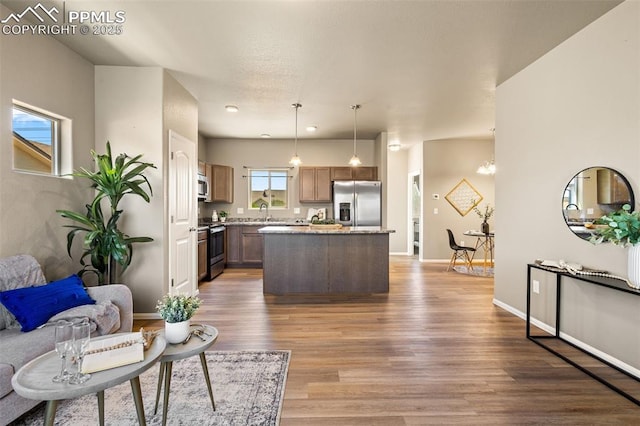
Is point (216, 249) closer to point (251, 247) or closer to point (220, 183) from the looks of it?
point (251, 247)

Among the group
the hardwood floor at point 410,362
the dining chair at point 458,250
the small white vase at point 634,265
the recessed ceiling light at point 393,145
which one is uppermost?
the recessed ceiling light at point 393,145

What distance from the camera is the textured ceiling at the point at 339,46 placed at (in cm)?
246

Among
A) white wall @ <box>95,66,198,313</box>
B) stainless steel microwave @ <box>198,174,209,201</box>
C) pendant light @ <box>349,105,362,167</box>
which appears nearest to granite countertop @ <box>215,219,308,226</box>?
stainless steel microwave @ <box>198,174,209,201</box>

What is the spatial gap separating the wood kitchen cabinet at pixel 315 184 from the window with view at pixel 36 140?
173 inches

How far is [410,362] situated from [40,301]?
2.69 m

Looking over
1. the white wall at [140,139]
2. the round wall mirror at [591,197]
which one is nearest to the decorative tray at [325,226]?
the white wall at [140,139]

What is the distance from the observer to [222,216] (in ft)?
22.7

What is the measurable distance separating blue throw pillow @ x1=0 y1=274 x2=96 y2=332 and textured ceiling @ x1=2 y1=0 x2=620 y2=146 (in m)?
2.14

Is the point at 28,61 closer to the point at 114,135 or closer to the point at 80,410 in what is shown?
the point at 114,135

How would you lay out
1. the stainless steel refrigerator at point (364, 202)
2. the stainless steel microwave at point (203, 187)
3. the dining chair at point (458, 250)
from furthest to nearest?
the stainless steel refrigerator at point (364, 202) → the dining chair at point (458, 250) → the stainless steel microwave at point (203, 187)

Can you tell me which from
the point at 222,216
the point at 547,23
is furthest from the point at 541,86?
the point at 222,216

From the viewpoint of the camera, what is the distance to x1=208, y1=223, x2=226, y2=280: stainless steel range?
5.50 meters

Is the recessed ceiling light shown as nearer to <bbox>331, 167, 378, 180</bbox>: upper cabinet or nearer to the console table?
<bbox>331, 167, 378, 180</bbox>: upper cabinet

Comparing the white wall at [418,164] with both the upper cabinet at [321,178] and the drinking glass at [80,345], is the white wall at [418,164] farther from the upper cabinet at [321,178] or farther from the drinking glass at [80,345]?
the drinking glass at [80,345]
